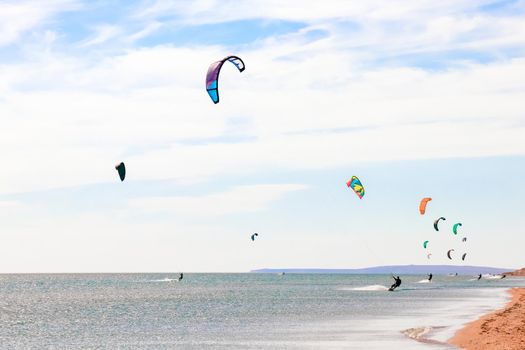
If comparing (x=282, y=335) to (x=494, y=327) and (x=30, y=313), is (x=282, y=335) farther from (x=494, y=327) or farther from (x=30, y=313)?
(x=30, y=313)

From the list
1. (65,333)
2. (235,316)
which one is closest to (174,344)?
(65,333)

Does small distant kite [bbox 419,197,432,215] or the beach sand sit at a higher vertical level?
small distant kite [bbox 419,197,432,215]

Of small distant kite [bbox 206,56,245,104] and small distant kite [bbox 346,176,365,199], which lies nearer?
small distant kite [bbox 206,56,245,104]

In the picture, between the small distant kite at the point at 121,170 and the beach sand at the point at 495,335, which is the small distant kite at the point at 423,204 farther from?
the small distant kite at the point at 121,170

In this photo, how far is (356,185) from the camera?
159 ft

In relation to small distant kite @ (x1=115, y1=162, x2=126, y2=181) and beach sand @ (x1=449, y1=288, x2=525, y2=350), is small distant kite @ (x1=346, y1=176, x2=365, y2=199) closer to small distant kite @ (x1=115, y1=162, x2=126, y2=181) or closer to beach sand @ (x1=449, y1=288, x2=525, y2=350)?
beach sand @ (x1=449, y1=288, x2=525, y2=350)

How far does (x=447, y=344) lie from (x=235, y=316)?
24709 millimetres

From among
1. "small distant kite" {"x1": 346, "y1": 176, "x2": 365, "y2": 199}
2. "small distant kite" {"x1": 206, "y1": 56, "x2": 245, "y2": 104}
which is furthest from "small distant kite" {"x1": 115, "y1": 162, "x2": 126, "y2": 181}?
"small distant kite" {"x1": 346, "y1": 176, "x2": 365, "y2": 199}

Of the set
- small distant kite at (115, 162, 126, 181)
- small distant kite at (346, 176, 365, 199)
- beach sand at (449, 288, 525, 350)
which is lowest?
beach sand at (449, 288, 525, 350)

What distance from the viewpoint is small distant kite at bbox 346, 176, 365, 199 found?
47703mm

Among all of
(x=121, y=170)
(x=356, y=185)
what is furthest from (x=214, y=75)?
(x=356, y=185)

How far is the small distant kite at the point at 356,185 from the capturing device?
4770cm

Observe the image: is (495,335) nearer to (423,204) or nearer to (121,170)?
(121,170)

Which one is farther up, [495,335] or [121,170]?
[121,170]
